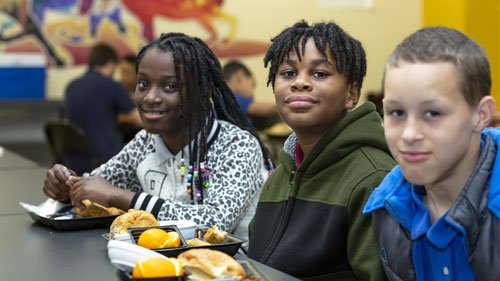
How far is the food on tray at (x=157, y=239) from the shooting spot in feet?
4.51

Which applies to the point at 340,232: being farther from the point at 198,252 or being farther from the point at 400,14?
the point at 400,14

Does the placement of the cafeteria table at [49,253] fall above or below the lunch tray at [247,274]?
below

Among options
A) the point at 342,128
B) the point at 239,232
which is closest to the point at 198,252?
the point at 342,128

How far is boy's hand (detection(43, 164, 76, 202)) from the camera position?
197 cm

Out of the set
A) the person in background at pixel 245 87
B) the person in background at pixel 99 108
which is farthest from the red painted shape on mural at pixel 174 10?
the person in background at pixel 99 108

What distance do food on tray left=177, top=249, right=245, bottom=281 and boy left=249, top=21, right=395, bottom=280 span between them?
0.40m

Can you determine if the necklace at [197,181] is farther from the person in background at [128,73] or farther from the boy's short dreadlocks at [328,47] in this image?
the person in background at [128,73]

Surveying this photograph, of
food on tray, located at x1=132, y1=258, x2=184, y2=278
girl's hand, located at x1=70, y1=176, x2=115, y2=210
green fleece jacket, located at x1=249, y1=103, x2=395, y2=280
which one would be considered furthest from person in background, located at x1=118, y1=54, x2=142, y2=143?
food on tray, located at x1=132, y1=258, x2=184, y2=278

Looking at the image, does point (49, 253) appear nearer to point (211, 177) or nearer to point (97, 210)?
point (97, 210)

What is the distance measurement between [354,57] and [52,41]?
546cm

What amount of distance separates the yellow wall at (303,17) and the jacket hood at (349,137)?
5.30 meters

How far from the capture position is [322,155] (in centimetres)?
169

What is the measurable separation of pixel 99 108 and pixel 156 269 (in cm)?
444

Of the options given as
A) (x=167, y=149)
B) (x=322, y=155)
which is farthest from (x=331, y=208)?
(x=167, y=149)
